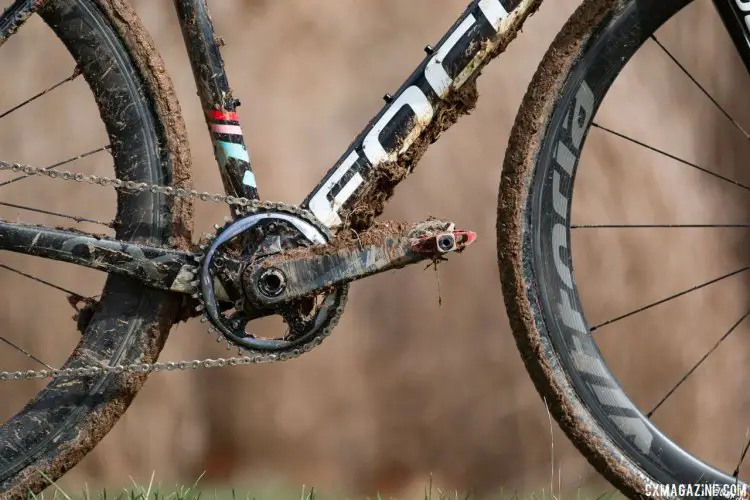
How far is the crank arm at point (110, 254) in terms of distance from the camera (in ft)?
4.03

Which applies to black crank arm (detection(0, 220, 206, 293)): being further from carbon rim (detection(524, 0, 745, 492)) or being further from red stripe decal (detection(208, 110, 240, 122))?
carbon rim (detection(524, 0, 745, 492))

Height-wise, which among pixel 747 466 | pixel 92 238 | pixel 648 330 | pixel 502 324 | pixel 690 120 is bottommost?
pixel 747 466

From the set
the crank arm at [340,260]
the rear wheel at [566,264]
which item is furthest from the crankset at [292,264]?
the rear wheel at [566,264]

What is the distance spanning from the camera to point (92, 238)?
4.06 ft

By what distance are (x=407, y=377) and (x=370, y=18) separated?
80cm

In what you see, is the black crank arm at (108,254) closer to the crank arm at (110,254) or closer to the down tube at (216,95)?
the crank arm at (110,254)

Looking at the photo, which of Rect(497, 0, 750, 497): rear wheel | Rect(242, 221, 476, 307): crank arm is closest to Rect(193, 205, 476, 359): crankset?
Rect(242, 221, 476, 307): crank arm

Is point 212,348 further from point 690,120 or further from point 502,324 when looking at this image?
point 690,120

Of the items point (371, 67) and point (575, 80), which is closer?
point (575, 80)

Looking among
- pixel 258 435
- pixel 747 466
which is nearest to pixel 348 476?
pixel 258 435

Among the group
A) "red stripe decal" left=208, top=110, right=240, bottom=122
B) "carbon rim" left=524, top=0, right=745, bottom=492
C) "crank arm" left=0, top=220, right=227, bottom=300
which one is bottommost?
"carbon rim" left=524, top=0, right=745, bottom=492

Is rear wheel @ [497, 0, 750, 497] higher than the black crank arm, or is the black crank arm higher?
the black crank arm

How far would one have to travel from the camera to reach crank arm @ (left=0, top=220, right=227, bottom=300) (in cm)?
123

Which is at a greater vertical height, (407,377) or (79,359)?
(79,359)
